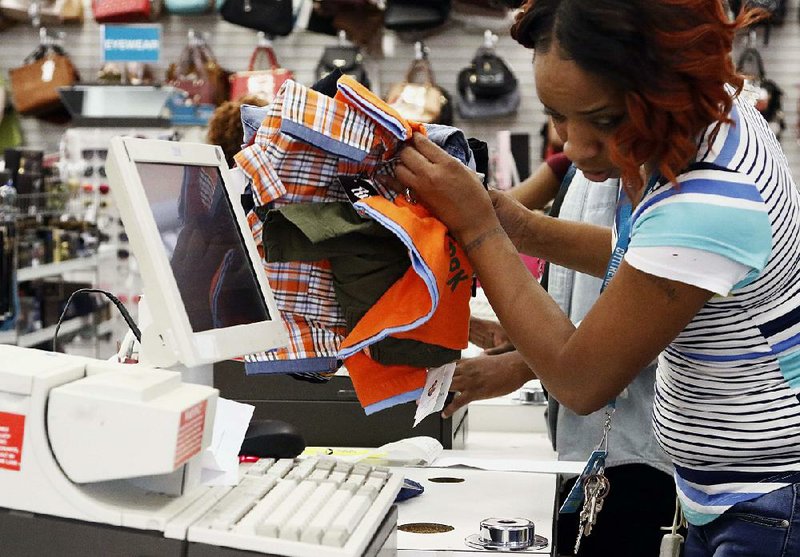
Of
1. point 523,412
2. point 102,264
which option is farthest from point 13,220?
point 523,412

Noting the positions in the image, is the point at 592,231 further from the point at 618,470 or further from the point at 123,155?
the point at 123,155

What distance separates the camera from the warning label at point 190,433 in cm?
111

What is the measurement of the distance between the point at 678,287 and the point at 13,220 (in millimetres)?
4058

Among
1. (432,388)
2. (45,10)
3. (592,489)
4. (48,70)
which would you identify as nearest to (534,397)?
(592,489)

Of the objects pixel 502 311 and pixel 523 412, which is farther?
pixel 523 412

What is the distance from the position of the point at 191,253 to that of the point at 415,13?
20.0 ft

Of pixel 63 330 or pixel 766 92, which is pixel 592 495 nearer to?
pixel 63 330

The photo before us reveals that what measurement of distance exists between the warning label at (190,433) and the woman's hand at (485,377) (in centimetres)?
82

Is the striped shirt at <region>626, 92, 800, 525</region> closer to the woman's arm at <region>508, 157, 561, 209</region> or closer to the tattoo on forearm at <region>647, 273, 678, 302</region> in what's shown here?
the tattoo on forearm at <region>647, 273, 678, 302</region>

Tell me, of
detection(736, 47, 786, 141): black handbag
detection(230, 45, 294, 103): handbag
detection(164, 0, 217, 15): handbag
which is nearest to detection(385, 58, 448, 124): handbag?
detection(230, 45, 294, 103): handbag

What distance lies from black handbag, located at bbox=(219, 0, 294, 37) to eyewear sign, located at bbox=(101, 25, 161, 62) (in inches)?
63.2

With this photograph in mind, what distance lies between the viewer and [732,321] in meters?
1.42

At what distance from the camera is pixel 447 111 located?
23.3 ft

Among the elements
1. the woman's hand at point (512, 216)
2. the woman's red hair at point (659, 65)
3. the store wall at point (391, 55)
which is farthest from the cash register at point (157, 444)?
the store wall at point (391, 55)
